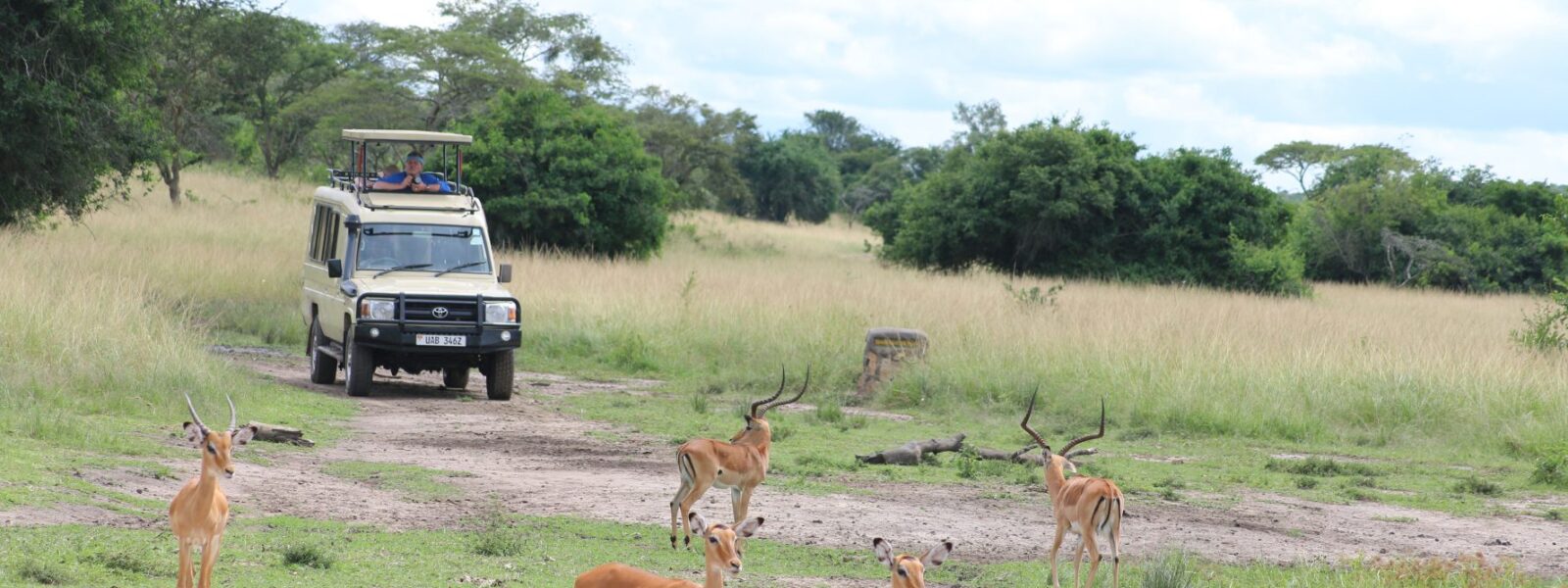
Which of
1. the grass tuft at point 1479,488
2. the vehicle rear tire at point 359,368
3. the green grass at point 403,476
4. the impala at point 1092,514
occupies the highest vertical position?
the impala at point 1092,514

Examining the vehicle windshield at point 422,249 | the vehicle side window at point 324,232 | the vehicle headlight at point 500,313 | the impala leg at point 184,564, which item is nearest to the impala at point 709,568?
the impala leg at point 184,564

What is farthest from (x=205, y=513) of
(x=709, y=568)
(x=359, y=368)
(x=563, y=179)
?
(x=563, y=179)

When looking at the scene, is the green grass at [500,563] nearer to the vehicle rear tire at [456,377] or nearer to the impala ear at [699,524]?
the impala ear at [699,524]

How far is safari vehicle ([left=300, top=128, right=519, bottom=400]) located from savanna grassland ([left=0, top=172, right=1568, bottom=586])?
77 cm

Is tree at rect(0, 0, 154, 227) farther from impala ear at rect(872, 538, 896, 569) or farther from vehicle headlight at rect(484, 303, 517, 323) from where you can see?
impala ear at rect(872, 538, 896, 569)

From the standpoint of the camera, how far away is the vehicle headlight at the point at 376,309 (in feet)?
47.5

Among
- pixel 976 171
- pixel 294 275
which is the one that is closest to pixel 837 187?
pixel 976 171

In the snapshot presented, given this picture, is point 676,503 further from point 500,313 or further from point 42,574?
point 500,313

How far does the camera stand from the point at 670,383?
58.4 feet

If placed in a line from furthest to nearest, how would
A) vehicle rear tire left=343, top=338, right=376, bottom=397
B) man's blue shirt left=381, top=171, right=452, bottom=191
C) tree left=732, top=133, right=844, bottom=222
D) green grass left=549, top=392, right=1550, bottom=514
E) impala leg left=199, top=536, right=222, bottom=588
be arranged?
tree left=732, top=133, right=844, bottom=222 < man's blue shirt left=381, top=171, right=452, bottom=191 < vehicle rear tire left=343, top=338, right=376, bottom=397 < green grass left=549, top=392, right=1550, bottom=514 < impala leg left=199, top=536, right=222, bottom=588

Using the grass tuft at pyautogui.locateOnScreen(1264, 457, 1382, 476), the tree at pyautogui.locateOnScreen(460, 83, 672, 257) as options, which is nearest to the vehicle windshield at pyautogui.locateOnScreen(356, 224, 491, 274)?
the grass tuft at pyautogui.locateOnScreen(1264, 457, 1382, 476)

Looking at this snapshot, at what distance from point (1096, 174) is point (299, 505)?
27.6 meters

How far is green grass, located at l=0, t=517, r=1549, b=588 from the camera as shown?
6812 millimetres

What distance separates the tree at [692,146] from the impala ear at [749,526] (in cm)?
4068
